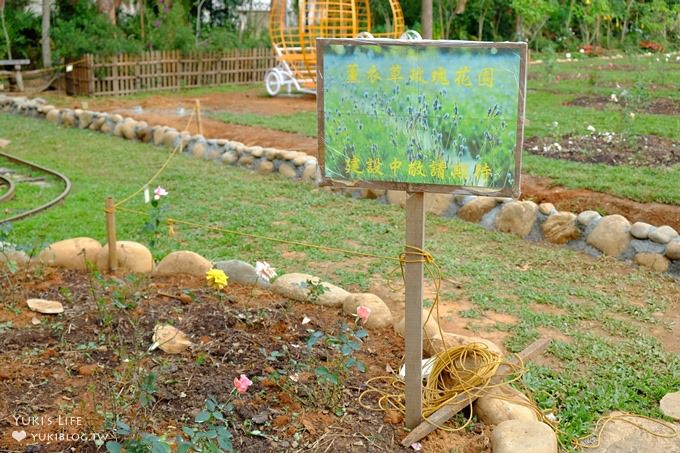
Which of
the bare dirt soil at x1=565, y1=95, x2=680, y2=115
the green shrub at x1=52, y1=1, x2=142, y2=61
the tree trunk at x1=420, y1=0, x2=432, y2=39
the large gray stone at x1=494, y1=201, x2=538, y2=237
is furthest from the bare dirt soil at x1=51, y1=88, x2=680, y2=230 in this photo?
the tree trunk at x1=420, y1=0, x2=432, y2=39

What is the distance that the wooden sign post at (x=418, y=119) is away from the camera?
303cm

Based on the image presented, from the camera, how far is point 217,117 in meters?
12.7

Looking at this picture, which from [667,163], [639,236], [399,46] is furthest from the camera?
[667,163]

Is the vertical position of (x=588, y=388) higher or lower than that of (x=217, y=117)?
lower

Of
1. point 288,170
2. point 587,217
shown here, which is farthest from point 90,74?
point 587,217

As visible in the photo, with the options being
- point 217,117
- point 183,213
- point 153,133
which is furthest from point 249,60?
point 183,213

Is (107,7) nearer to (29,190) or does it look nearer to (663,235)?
(29,190)

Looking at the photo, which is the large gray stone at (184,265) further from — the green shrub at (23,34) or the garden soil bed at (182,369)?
the green shrub at (23,34)

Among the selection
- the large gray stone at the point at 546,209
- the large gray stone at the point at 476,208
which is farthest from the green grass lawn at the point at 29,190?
the large gray stone at the point at 546,209

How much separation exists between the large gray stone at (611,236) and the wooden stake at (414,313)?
3.19 meters

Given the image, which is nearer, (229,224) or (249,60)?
(229,224)

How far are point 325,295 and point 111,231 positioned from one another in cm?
144

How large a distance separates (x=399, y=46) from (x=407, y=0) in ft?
67.3

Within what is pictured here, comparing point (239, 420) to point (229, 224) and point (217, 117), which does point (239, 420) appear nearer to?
point (229, 224)
